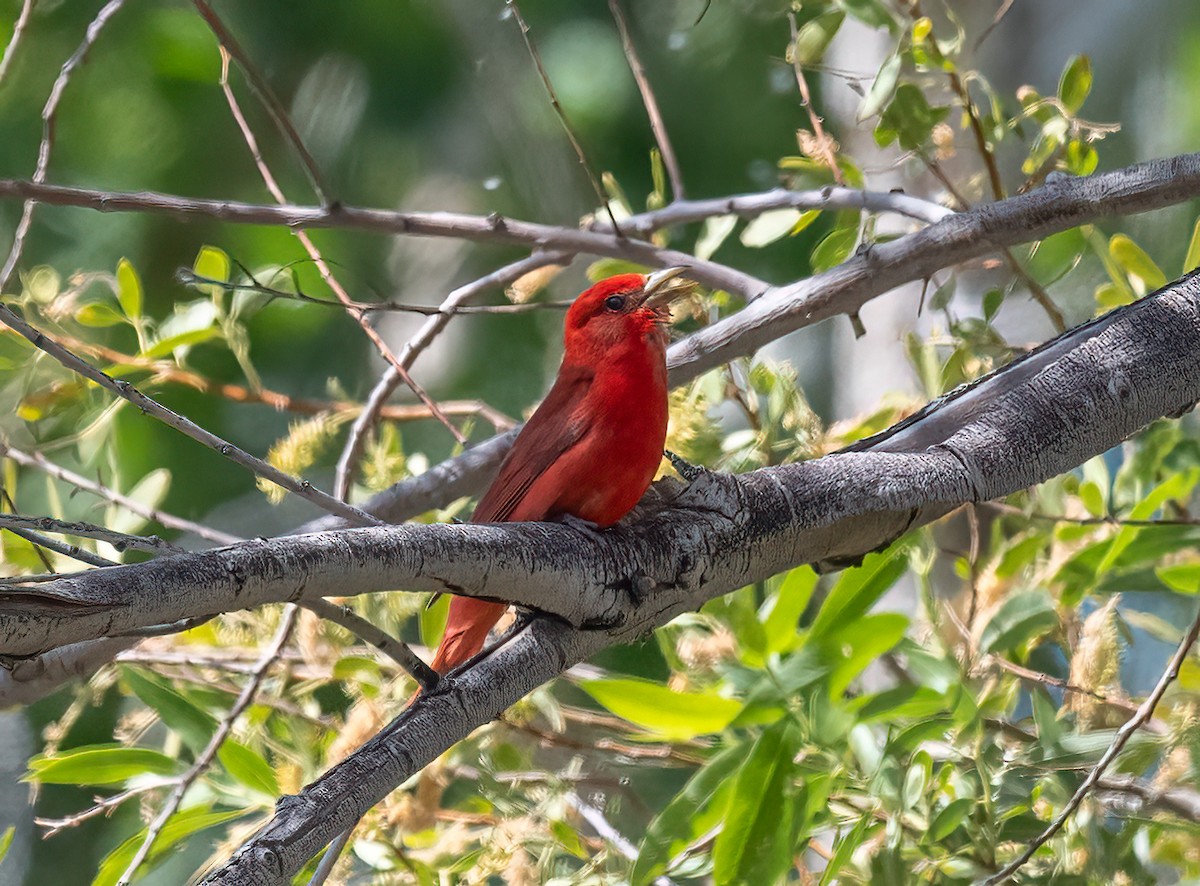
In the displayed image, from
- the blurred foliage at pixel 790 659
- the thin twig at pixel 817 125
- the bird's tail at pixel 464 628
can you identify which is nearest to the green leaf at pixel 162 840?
the blurred foliage at pixel 790 659

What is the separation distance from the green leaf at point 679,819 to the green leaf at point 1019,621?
0.98 ft

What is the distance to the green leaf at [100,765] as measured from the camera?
4.10ft

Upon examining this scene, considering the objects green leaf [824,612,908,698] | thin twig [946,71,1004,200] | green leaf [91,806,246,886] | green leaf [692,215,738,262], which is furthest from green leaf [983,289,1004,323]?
green leaf [91,806,246,886]

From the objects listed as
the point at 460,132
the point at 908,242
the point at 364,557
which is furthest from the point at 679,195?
the point at 460,132

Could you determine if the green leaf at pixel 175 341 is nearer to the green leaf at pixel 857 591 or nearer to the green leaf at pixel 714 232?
the green leaf at pixel 714 232

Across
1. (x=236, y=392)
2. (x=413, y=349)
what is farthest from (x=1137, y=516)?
(x=236, y=392)

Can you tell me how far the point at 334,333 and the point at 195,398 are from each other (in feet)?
1.76

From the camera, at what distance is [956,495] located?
3.04ft

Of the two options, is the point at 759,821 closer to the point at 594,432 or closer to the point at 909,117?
the point at 594,432

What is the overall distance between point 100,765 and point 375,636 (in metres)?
0.72

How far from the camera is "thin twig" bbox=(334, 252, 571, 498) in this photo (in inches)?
52.1

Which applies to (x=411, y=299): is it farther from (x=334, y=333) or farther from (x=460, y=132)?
(x=460, y=132)

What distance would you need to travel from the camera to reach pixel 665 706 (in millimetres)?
1204

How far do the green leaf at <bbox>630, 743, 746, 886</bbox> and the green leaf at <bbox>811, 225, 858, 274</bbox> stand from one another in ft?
2.13
